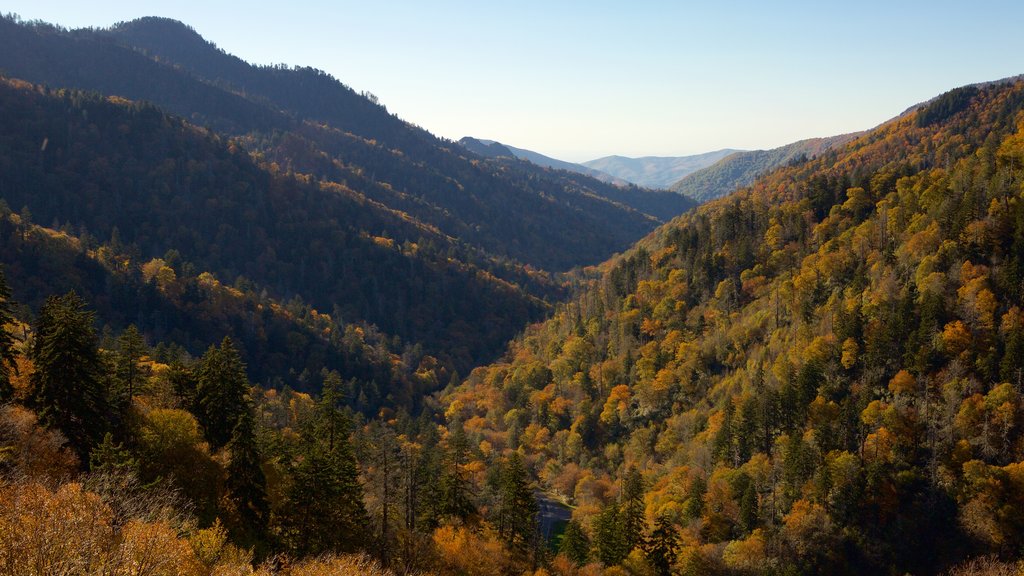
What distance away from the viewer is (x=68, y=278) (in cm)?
19412

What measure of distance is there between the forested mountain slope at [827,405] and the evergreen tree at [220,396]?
45996 mm

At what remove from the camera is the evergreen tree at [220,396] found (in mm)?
53812

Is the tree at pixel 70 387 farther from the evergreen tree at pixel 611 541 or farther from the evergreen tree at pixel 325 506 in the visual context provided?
the evergreen tree at pixel 611 541

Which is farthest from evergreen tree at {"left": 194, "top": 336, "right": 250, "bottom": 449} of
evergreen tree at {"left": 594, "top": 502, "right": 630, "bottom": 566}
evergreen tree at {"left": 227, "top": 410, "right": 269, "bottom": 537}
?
evergreen tree at {"left": 594, "top": 502, "right": 630, "bottom": 566}

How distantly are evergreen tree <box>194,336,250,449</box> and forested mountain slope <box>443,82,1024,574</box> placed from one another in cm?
4600

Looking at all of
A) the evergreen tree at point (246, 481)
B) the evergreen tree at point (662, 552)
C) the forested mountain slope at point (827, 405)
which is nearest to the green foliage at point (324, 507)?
the evergreen tree at point (246, 481)

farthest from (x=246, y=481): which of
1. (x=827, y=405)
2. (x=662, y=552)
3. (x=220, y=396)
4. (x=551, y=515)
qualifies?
(x=827, y=405)

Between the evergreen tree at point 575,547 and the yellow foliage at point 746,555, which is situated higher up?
the evergreen tree at point 575,547

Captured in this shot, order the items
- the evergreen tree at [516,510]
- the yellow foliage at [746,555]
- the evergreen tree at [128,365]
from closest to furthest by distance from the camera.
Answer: the evergreen tree at [128,365], the evergreen tree at [516,510], the yellow foliage at [746,555]

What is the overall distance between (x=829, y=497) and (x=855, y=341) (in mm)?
32460

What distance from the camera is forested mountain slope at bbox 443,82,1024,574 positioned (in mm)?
90688

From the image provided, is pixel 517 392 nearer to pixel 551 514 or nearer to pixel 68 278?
pixel 551 514

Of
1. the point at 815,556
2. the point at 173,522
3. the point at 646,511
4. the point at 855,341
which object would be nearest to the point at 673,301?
the point at 855,341

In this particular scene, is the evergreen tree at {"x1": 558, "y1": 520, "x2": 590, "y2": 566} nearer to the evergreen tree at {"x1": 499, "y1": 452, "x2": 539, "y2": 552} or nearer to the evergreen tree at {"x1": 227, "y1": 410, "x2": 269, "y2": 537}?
the evergreen tree at {"x1": 499, "y1": 452, "x2": 539, "y2": 552}
